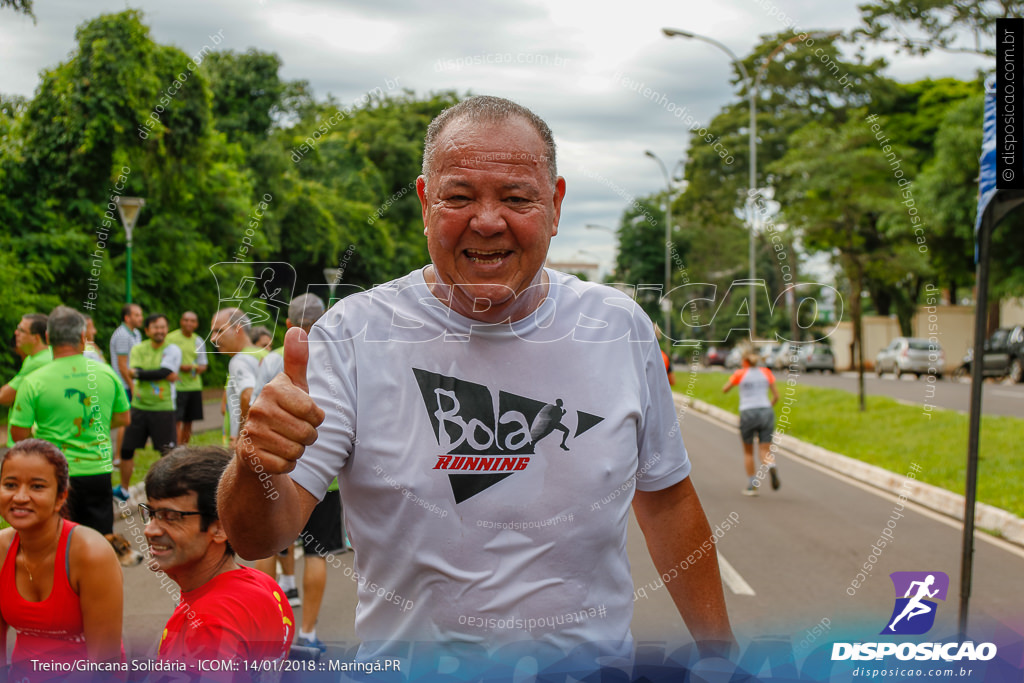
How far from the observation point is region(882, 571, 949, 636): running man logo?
1801mm

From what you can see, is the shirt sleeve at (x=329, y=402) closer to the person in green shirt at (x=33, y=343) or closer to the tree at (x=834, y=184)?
the person in green shirt at (x=33, y=343)

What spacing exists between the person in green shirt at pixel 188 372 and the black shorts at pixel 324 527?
158 inches

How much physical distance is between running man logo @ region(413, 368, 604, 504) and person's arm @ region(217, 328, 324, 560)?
251mm

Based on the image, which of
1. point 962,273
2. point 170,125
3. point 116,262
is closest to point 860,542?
point 170,125

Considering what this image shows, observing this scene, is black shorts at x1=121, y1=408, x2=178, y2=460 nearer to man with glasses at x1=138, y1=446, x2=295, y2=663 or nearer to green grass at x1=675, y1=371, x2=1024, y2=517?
green grass at x1=675, y1=371, x2=1024, y2=517

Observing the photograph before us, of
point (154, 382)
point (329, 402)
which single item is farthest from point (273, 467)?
point (154, 382)

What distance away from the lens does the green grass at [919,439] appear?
8.81 metres

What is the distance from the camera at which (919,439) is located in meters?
11.7

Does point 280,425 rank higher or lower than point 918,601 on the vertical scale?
higher

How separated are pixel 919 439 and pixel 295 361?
1191 centimetres

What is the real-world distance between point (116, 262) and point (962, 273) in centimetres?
2695

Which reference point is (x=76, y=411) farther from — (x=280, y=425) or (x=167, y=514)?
(x=280, y=425)

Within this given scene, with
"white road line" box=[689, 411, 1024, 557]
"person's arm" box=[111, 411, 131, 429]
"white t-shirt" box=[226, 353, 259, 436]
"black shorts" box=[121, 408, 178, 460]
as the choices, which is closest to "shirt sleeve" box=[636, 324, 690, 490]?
"white t-shirt" box=[226, 353, 259, 436]

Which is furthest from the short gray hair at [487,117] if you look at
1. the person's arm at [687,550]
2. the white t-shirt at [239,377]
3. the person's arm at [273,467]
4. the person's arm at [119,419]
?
the person's arm at [119,419]
